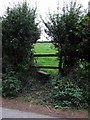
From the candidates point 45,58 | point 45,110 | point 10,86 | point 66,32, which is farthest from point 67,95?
point 45,58

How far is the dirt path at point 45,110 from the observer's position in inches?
227

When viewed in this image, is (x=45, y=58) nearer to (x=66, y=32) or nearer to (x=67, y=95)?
(x=66, y=32)

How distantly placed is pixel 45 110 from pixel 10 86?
156 centimetres

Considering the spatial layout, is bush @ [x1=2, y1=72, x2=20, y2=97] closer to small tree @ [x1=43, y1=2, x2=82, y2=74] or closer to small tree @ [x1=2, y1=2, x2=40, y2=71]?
small tree @ [x1=2, y1=2, x2=40, y2=71]

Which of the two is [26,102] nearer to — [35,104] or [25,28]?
[35,104]

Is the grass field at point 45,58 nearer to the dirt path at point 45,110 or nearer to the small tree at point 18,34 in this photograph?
the small tree at point 18,34

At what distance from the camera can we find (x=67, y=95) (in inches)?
257

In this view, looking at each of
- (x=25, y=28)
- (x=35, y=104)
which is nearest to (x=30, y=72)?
(x=25, y=28)

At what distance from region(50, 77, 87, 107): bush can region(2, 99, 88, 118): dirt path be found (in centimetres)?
32

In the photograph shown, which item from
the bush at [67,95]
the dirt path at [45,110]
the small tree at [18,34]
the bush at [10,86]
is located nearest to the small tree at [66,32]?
the small tree at [18,34]

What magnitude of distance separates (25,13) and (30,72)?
6.47ft

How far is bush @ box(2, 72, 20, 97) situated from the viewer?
23.4 feet

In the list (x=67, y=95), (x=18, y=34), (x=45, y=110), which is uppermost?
(x=18, y=34)

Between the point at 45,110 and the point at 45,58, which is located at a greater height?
the point at 45,58
